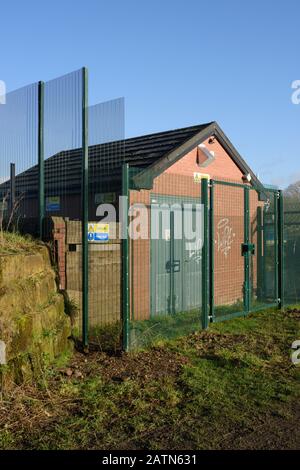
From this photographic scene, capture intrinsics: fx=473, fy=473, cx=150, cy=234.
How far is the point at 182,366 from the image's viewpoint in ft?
19.7

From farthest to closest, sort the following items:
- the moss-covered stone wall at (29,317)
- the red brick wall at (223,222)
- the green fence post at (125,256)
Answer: the red brick wall at (223,222) < the green fence post at (125,256) < the moss-covered stone wall at (29,317)

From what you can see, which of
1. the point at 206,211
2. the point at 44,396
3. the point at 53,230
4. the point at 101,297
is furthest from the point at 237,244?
the point at 44,396

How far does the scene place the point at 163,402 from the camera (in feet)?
15.9

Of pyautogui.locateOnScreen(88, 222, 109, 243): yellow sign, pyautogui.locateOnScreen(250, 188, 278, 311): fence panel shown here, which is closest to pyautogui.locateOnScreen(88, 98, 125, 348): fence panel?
pyautogui.locateOnScreen(88, 222, 109, 243): yellow sign

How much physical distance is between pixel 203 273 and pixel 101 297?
A: 186 cm

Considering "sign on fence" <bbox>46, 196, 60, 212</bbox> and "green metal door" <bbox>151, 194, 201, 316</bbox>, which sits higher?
"sign on fence" <bbox>46, 196, 60, 212</bbox>

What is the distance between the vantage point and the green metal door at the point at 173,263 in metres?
7.33

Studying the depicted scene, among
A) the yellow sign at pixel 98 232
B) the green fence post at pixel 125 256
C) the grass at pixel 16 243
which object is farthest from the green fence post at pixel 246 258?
the grass at pixel 16 243

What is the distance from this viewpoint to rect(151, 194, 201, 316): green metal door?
7328 millimetres

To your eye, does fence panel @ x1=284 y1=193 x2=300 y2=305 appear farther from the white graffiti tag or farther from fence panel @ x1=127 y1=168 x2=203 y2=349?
fence panel @ x1=127 y1=168 x2=203 y2=349

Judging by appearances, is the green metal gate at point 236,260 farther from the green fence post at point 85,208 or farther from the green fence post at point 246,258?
the green fence post at point 85,208

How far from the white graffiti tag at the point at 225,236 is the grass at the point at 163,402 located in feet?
7.81

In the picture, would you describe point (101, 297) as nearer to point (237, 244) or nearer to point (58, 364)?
point (58, 364)

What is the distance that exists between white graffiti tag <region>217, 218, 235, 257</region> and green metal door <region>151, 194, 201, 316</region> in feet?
2.42
